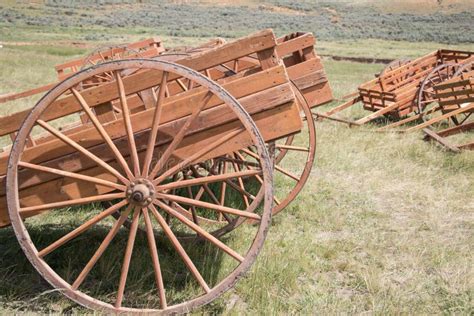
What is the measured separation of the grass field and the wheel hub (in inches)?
33.4

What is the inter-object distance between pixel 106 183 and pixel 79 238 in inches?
57.1

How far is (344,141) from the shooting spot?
7.69 metres

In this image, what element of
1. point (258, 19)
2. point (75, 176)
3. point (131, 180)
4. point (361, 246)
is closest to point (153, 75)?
point (131, 180)

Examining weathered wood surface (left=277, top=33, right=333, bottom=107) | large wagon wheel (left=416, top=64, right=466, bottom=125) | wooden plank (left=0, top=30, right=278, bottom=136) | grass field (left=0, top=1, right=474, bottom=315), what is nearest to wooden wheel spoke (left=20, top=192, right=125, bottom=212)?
wooden plank (left=0, top=30, right=278, bottom=136)

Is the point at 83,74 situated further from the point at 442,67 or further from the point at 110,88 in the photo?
the point at 442,67

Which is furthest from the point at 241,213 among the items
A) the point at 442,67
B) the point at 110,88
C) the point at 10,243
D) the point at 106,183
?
the point at 442,67

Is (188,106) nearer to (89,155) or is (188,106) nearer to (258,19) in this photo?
(89,155)

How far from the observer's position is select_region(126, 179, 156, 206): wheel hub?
2617 mm

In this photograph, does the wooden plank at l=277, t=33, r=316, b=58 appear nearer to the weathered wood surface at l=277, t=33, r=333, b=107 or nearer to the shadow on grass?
the weathered wood surface at l=277, t=33, r=333, b=107

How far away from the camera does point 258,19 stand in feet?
193

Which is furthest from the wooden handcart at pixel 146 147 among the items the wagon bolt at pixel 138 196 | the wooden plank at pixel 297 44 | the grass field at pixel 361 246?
the wooden plank at pixel 297 44

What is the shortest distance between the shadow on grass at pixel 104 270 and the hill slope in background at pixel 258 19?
4051cm

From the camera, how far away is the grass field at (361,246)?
3.08m

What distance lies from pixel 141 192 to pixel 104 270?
1090 millimetres
